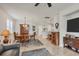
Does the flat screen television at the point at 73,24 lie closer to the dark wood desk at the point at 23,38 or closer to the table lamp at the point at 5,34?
the dark wood desk at the point at 23,38

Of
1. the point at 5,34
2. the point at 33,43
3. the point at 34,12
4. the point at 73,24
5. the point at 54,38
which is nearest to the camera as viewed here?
the point at 5,34

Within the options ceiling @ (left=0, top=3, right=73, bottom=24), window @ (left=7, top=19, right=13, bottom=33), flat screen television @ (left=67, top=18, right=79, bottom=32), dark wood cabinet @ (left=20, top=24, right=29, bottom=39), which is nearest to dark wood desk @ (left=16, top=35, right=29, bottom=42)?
dark wood cabinet @ (left=20, top=24, right=29, bottom=39)

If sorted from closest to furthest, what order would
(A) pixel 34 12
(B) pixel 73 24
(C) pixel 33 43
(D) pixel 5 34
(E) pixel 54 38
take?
1. (D) pixel 5 34
2. (A) pixel 34 12
3. (C) pixel 33 43
4. (B) pixel 73 24
5. (E) pixel 54 38

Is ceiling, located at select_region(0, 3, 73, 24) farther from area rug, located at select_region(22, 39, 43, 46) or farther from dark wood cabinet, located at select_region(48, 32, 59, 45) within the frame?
dark wood cabinet, located at select_region(48, 32, 59, 45)

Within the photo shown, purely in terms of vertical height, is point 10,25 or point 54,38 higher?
point 10,25

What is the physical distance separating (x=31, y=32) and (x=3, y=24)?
599 mm

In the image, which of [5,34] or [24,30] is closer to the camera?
[5,34]

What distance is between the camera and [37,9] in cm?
241

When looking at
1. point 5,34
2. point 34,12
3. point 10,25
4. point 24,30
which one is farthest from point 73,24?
point 5,34

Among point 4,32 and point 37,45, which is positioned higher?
point 4,32

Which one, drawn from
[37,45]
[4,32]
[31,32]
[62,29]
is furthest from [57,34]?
[4,32]

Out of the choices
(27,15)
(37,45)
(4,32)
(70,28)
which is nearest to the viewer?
(4,32)

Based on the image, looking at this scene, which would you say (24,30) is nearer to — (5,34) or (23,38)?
(23,38)

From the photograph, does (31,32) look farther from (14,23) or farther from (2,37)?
(2,37)
